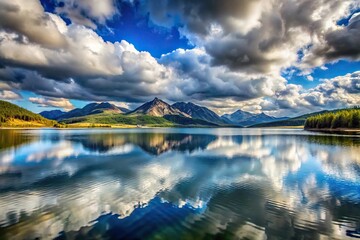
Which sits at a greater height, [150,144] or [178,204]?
[178,204]

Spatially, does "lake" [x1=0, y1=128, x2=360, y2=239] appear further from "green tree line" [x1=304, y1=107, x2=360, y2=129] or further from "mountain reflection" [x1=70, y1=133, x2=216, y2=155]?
"green tree line" [x1=304, y1=107, x2=360, y2=129]

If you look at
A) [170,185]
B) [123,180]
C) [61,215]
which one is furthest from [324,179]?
[61,215]

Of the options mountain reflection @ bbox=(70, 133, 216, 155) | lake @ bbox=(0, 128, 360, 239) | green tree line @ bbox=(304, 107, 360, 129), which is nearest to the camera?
lake @ bbox=(0, 128, 360, 239)

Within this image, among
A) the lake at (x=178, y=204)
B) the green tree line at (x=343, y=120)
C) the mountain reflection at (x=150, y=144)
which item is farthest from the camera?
the green tree line at (x=343, y=120)

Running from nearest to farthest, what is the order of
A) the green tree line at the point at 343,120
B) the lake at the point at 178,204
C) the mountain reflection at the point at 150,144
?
the lake at the point at 178,204
the mountain reflection at the point at 150,144
the green tree line at the point at 343,120

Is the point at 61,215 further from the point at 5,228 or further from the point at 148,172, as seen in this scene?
the point at 148,172

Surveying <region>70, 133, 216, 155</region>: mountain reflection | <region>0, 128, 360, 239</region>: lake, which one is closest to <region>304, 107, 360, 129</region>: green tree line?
<region>70, 133, 216, 155</region>: mountain reflection

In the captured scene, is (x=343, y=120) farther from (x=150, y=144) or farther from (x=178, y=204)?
(x=178, y=204)

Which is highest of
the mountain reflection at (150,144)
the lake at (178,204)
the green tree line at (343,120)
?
the green tree line at (343,120)

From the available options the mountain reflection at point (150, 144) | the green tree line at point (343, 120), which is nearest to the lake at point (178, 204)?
the mountain reflection at point (150, 144)

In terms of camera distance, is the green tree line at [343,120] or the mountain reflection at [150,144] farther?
the green tree line at [343,120]

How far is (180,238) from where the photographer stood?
1337cm

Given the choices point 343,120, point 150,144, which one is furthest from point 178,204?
point 343,120

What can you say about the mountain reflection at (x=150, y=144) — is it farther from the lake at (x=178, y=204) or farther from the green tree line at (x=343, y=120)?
the green tree line at (x=343, y=120)
